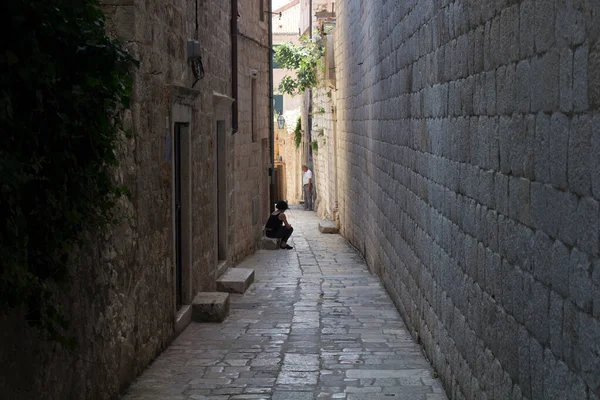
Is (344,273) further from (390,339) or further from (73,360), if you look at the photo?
(73,360)

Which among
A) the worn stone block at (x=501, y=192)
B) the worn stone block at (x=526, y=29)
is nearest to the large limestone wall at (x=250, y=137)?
the worn stone block at (x=501, y=192)

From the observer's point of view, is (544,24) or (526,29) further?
(526,29)

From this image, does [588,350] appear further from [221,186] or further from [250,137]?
[250,137]

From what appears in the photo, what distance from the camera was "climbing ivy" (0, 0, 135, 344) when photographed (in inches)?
157

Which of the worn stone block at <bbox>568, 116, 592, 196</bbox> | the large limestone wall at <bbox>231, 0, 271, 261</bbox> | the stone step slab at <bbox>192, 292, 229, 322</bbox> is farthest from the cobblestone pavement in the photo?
the worn stone block at <bbox>568, 116, 592, 196</bbox>

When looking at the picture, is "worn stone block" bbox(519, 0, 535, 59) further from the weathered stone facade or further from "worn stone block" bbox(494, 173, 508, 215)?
the weathered stone facade

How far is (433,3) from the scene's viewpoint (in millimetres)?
7004

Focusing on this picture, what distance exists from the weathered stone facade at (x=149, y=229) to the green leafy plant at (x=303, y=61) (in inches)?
423

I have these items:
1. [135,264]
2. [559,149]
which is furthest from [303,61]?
[559,149]

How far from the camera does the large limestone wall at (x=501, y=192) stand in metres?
3.38

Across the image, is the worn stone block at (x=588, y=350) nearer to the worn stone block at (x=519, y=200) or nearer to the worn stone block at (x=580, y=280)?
the worn stone block at (x=580, y=280)

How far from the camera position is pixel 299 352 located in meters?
7.91

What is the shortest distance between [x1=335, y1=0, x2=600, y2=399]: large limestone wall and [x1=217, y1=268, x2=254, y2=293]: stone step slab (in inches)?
90.0

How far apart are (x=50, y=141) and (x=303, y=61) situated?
19.6 meters
